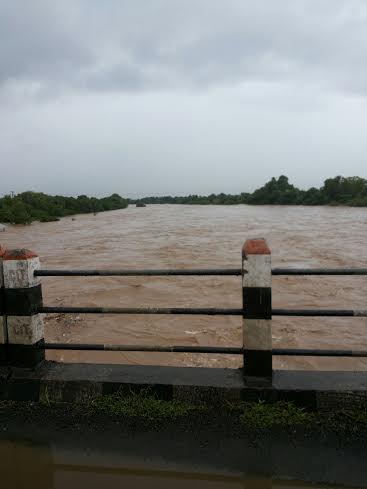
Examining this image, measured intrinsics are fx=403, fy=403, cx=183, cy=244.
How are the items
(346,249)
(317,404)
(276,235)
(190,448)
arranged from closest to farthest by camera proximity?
(190,448) → (317,404) → (346,249) → (276,235)

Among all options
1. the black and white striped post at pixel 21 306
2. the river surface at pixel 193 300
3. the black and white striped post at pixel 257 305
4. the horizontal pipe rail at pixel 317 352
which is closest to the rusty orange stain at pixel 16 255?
the black and white striped post at pixel 21 306

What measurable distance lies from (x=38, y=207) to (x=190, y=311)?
153ft

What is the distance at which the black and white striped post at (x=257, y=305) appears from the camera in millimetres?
2904

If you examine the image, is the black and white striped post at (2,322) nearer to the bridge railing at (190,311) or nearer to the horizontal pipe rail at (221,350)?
the bridge railing at (190,311)

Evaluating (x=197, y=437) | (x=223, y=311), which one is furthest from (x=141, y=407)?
(x=223, y=311)

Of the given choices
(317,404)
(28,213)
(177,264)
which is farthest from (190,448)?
(28,213)

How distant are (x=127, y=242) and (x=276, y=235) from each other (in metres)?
8.84

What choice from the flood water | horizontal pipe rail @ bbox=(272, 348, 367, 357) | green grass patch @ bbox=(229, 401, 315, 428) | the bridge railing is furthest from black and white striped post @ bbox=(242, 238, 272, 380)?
the flood water

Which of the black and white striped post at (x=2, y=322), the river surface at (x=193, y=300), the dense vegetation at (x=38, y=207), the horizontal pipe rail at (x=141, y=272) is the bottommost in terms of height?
the river surface at (x=193, y=300)

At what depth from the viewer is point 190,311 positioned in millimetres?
3119

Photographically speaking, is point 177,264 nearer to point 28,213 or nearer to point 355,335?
point 355,335

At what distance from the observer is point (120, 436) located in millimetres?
2641

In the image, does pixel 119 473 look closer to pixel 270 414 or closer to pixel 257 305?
pixel 270 414

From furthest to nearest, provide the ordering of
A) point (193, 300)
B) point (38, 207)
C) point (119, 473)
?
point (38, 207)
point (193, 300)
point (119, 473)
